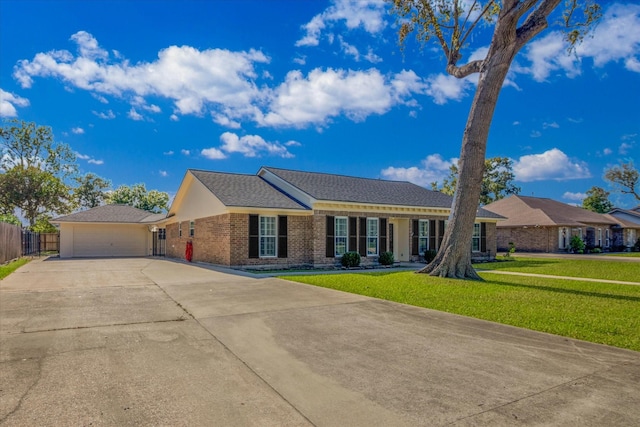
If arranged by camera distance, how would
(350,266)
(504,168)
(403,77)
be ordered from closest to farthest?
(350,266)
(403,77)
(504,168)

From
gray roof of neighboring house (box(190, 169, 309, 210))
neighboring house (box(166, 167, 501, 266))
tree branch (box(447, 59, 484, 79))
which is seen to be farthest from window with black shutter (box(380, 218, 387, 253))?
tree branch (box(447, 59, 484, 79))

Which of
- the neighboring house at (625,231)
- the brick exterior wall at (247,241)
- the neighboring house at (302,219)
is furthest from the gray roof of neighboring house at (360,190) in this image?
the neighboring house at (625,231)

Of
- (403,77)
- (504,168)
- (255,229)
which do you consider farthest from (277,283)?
(504,168)

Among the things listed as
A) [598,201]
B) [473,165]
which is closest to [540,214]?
[473,165]

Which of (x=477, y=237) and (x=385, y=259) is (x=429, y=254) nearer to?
(x=385, y=259)

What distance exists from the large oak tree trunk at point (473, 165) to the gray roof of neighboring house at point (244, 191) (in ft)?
21.5

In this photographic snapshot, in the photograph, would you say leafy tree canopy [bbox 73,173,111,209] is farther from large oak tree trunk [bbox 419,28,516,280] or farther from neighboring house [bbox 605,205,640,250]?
neighboring house [bbox 605,205,640,250]

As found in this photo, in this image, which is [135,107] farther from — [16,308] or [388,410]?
[388,410]

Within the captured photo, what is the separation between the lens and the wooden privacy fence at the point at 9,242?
1783 cm

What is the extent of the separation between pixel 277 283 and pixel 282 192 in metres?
8.24

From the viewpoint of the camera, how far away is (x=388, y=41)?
57.8ft

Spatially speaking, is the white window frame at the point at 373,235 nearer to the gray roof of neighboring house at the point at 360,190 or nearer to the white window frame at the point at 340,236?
the gray roof of neighboring house at the point at 360,190

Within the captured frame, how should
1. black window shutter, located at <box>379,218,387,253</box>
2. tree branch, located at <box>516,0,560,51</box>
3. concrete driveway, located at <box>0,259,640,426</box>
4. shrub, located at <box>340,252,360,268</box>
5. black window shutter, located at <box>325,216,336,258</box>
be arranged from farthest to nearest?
black window shutter, located at <box>379,218,387,253</box>, black window shutter, located at <box>325,216,336,258</box>, shrub, located at <box>340,252,360,268</box>, tree branch, located at <box>516,0,560,51</box>, concrete driveway, located at <box>0,259,640,426</box>

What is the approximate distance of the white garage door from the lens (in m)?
28.2
